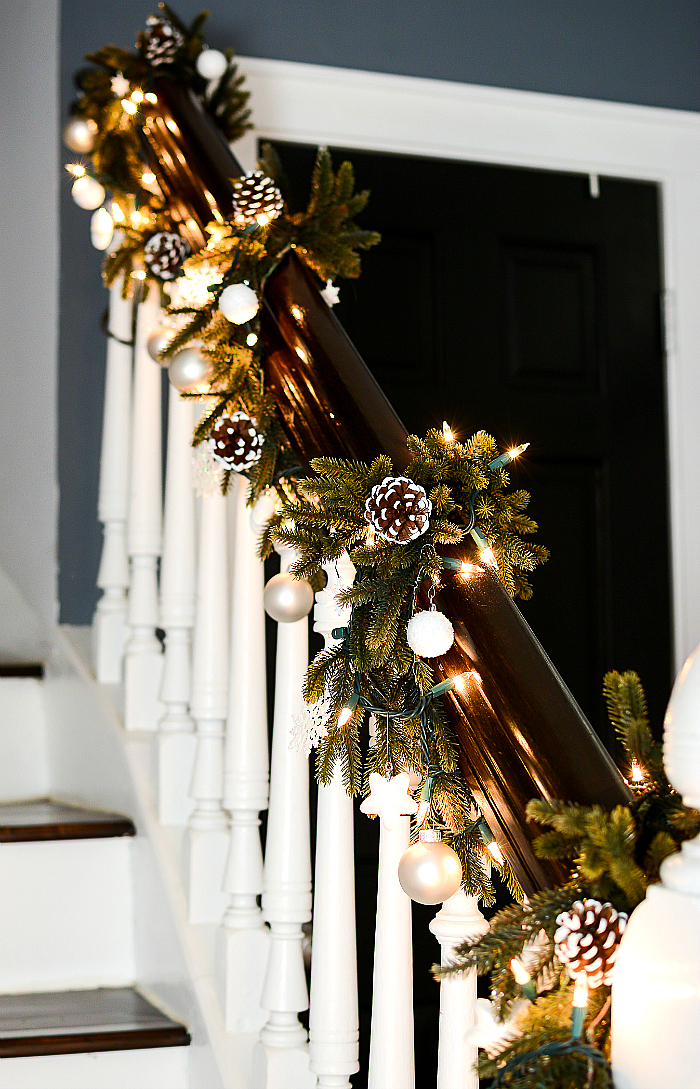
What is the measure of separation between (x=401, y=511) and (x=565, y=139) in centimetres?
181

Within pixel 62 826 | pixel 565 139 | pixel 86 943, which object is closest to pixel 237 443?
pixel 62 826

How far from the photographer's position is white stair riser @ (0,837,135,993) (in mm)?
1363

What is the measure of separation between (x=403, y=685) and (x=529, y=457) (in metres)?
1.46

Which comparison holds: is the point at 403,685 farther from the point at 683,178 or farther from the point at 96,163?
the point at 683,178

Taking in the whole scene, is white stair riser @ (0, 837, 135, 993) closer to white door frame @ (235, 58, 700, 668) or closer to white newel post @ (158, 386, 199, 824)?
white newel post @ (158, 386, 199, 824)

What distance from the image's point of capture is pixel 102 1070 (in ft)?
3.83

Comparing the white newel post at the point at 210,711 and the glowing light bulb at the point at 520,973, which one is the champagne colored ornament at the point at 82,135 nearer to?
the white newel post at the point at 210,711

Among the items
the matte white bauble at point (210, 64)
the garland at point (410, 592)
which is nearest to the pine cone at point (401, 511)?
the garland at point (410, 592)

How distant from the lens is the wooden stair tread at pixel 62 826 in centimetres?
138

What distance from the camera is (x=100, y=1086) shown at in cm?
117

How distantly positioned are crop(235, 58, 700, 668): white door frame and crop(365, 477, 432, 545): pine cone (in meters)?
1.49

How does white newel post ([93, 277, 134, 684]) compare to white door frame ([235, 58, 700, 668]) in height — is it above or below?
below

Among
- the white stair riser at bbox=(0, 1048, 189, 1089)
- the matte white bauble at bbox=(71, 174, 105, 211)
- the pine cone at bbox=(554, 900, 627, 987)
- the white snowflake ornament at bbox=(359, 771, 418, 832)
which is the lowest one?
the white stair riser at bbox=(0, 1048, 189, 1089)

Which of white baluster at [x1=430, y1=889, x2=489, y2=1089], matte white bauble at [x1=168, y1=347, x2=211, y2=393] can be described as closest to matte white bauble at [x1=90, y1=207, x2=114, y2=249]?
matte white bauble at [x1=168, y1=347, x2=211, y2=393]
